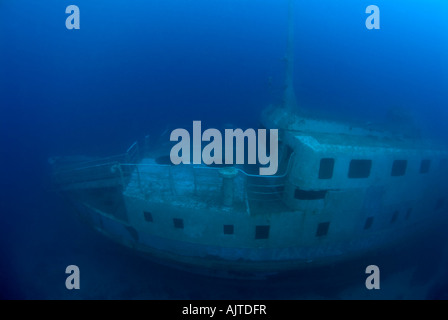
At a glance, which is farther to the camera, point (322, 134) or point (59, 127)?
point (59, 127)

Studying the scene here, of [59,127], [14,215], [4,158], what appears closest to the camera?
[14,215]

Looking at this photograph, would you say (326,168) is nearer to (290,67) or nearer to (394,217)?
(290,67)

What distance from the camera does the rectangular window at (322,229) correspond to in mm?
8727

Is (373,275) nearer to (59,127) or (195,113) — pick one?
(195,113)

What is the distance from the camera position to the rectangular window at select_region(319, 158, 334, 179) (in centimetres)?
776

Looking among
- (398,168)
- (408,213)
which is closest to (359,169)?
(398,168)

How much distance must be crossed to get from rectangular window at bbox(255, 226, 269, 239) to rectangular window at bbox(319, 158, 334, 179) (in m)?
2.73

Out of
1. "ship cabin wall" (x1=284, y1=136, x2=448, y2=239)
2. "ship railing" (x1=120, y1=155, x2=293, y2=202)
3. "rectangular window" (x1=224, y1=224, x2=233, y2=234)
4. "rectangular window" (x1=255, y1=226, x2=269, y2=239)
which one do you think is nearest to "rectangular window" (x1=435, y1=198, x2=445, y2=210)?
"ship cabin wall" (x1=284, y1=136, x2=448, y2=239)

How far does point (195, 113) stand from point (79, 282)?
31662mm

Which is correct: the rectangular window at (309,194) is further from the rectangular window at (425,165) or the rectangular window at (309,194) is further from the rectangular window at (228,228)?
the rectangular window at (425,165)

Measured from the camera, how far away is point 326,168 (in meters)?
A: 7.86

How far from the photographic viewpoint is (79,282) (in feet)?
33.2

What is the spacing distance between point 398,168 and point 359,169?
6.44 feet
